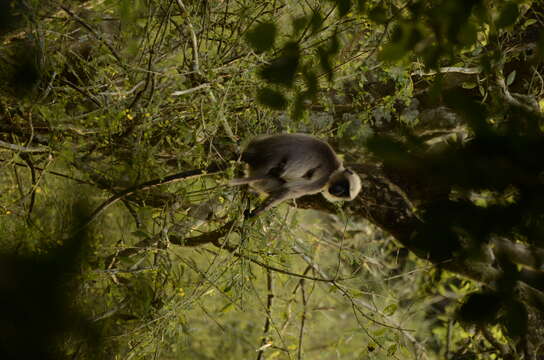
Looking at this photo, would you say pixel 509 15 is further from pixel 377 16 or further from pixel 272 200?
pixel 272 200

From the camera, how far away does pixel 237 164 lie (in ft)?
8.29

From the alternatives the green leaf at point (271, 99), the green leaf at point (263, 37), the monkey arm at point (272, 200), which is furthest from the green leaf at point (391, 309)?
the green leaf at point (263, 37)

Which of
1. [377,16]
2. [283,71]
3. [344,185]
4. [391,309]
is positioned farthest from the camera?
[344,185]

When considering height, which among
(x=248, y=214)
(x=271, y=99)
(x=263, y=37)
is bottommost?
(x=248, y=214)

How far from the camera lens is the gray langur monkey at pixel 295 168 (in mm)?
2504

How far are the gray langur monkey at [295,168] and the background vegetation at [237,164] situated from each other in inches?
7.5

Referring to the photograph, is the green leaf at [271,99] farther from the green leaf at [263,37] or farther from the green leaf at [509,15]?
the green leaf at [509,15]

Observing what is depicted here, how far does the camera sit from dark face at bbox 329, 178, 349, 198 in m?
2.52

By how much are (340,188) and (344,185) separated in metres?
0.03

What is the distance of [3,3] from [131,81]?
796mm

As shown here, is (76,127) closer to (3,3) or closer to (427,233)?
(3,3)

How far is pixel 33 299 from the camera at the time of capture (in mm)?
831

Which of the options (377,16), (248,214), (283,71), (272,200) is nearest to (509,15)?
(377,16)

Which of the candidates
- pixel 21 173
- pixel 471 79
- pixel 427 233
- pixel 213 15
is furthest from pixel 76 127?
pixel 471 79
